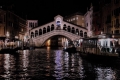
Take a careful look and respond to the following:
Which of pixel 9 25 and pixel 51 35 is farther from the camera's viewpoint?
pixel 51 35

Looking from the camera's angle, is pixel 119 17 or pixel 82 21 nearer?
pixel 119 17

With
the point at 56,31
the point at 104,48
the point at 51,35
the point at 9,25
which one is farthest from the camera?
the point at 51,35

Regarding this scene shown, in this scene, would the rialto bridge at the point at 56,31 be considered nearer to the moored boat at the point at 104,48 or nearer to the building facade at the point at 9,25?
the building facade at the point at 9,25

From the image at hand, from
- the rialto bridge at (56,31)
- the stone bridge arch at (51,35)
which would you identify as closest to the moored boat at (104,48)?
the stone bridge arch at (51,35)

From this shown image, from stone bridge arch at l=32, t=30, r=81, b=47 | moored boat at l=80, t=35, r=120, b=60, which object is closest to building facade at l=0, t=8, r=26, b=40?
stone bridge arch at l=32, t=30, r=81, b=47

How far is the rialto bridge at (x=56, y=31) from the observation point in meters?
92.6

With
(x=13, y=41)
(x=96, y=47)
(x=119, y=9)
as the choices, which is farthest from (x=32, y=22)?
(x=96, y=47)

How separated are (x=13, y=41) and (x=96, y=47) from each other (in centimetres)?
3521

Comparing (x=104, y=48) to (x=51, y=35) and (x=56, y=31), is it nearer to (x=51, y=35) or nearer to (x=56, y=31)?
(x=56, y=31)

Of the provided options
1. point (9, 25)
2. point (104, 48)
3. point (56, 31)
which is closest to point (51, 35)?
point (56, 31)

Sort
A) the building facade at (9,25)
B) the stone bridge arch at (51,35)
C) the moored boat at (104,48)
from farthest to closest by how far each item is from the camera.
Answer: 1. the stone bridge arch at (51,35)
2. the building facade at (9,25)
3. the moored boat at (104,48)

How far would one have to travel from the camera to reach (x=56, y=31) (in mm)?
92688

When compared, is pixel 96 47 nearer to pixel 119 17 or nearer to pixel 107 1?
pixel 119 17

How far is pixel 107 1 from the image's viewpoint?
202ft
